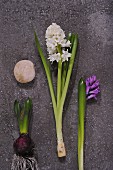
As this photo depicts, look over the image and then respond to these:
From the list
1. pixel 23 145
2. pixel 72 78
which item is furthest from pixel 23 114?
pixel 72 78

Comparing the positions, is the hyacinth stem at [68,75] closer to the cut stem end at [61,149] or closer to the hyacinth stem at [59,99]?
the hyacinth stem at [59,99]

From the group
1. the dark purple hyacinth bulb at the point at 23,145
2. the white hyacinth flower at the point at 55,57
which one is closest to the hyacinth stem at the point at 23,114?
the dark purple hyacinth bulb at the point at 23,145

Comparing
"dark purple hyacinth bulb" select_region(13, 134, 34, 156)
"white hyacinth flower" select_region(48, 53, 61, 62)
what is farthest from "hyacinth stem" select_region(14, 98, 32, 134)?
"white hyacinth flower" select_region(48, 53, 61, 62)

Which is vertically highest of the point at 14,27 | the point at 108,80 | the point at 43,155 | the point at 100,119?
the point at 14,27

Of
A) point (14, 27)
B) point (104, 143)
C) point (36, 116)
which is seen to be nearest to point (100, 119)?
point (104, 143)

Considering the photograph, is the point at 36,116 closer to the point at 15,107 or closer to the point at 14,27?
the point at 15,107

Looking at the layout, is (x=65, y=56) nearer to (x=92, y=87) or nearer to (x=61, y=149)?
(x=92, y=87)
